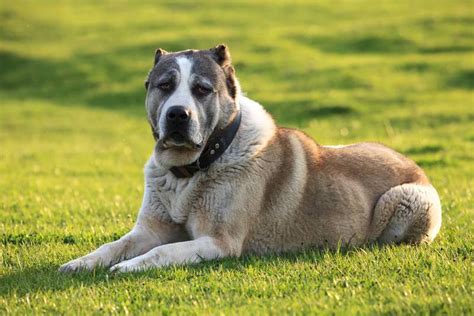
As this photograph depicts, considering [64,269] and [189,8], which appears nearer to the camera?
[64,269]

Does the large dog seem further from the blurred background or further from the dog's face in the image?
the blurred background

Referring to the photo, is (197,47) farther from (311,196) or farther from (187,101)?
(187,101)

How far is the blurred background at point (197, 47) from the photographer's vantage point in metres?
14.4

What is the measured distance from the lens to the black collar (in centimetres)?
778

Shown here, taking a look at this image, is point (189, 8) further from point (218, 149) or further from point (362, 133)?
point (218, 149)

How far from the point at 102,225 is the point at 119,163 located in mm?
8347

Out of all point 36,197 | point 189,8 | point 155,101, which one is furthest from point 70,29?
point 155,101

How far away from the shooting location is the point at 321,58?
33.0 m

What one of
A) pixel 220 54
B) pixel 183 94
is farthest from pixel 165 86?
pixel 220 54

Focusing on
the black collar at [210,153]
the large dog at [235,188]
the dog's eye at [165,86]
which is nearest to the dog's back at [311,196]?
the large dog at [235,188]

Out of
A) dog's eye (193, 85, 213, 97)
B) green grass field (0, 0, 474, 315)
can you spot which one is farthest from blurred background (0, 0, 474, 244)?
dog's eye (193, 85, 213, 97)

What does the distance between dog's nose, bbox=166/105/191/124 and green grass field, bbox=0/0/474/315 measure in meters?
1.27

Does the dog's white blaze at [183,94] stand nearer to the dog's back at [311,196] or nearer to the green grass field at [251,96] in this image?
the dog's back at [311,196]

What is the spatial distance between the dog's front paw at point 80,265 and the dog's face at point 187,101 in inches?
46.2
